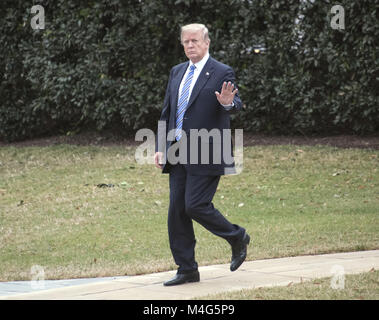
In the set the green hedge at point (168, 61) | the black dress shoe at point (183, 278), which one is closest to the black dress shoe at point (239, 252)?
the black dress shoe at point (183, 278)

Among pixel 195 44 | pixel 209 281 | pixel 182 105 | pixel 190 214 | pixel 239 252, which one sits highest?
pixel 195 44

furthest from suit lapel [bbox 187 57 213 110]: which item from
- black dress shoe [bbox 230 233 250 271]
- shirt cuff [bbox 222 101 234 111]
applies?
black dress shoe [bbox 230 233 250 271]

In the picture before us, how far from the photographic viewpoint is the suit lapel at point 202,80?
5805 millimetres

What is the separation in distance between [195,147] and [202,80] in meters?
0.56

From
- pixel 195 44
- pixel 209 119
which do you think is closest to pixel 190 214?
pixel 209 119

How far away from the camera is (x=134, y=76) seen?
46.4 feet

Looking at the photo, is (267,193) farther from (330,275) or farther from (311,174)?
(330,275)

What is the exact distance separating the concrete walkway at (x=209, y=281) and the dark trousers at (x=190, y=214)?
0.30 meters

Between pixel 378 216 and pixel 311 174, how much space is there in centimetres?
242

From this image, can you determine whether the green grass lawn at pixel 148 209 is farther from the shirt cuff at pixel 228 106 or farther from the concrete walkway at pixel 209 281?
the shirt cuff at pixel 228 106

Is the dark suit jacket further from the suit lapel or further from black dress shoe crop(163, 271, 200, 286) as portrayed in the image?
black dress shoe crop(163, 271, 200, 286)

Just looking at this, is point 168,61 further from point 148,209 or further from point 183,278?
point 183,278

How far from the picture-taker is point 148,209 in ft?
32.0
